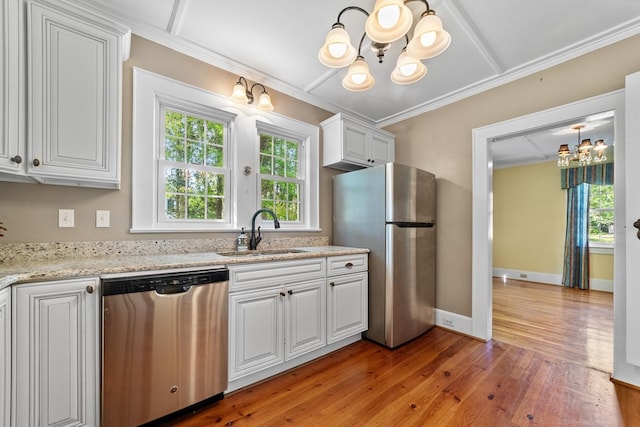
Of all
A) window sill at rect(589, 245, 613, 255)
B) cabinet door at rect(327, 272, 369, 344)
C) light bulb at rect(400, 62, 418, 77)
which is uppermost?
light bulb at rect(400, 62, 418, 77)

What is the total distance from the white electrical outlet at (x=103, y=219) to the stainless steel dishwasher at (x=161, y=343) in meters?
0.70

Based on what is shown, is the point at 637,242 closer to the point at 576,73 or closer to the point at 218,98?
the point at 576,73

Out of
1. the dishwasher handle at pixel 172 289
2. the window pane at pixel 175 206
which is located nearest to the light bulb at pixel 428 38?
the dishwasher handle at pixel 172 289

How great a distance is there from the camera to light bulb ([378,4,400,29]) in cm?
130

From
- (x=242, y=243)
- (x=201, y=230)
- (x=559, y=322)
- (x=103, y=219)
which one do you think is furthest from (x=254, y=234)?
(x=559, y=322)

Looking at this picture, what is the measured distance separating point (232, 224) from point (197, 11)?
1625 millimetres

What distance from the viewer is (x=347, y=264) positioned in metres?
2.45

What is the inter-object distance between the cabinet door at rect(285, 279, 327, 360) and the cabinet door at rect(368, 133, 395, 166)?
1.74 m

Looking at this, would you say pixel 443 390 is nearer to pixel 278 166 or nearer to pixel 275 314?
pixel 275 314

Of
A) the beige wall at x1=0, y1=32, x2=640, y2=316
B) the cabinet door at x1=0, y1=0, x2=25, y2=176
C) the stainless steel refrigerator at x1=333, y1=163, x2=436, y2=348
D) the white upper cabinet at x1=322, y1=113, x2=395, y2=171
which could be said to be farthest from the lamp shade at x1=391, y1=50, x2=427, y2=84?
the cabinet door at x1=0, y1=0, x2=25, y2=176

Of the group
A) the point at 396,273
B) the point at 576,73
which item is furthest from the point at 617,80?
the point at 396,273

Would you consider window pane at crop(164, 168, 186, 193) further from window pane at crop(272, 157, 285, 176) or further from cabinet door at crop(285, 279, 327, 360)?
cabinet door at crop(285, 279, 327, 360)

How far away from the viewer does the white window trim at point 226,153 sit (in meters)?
1.98

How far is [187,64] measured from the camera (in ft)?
7.29
